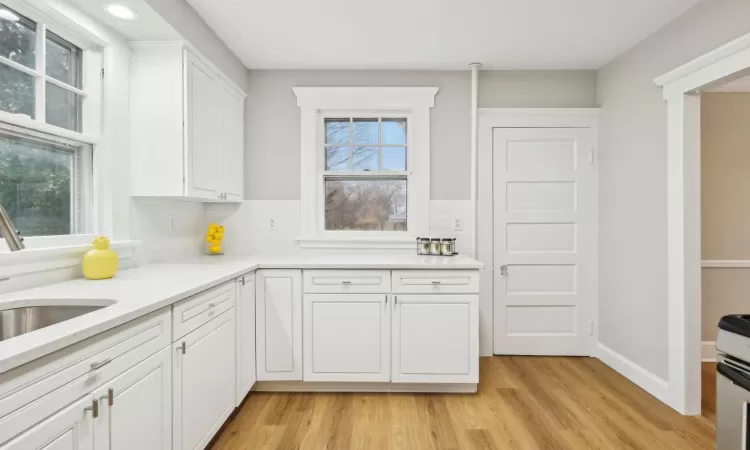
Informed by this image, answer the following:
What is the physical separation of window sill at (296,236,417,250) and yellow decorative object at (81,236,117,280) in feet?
5.06

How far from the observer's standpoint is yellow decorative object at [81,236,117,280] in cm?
184

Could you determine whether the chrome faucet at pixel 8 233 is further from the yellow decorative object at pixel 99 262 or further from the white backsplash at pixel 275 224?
the white backsplash at pixel 275 224

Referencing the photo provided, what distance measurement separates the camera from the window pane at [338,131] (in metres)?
3.36

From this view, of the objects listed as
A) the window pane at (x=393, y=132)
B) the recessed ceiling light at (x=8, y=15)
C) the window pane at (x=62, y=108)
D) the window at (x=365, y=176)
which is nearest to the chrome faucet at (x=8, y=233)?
the window pane at (x=62, y=108)

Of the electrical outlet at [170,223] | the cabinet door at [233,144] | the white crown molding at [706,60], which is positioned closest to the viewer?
the white crown molding at [706,60]

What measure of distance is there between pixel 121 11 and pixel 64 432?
6.48ft

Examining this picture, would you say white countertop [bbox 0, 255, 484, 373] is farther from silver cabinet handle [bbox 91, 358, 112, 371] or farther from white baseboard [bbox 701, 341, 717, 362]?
white baseboard [bbox 701, 341, 717, 362]

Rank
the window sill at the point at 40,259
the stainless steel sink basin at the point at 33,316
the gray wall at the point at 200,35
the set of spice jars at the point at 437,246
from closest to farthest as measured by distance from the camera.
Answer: the stainless steel sink basin at the point at 33,316
the window sill at the point at 40,259
the gray wall at the point at 200,35
the set of spice jars at the point at 437,246

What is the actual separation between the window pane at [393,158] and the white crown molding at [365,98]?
1.19 feet

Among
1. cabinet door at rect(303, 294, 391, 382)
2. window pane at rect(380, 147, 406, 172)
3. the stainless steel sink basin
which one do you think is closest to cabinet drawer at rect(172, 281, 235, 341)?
the stainless steel sink basin

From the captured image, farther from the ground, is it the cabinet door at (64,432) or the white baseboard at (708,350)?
the cabinet door at (64,432)

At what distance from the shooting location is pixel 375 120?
3352 mm

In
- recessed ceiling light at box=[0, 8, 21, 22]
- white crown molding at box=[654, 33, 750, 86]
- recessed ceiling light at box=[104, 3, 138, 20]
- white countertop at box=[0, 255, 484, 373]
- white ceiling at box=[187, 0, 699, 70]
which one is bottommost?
white countertop at box=[0, 255, 484, 373]

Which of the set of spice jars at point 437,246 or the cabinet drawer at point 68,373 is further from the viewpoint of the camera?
the set of spice jars at point 437,246
